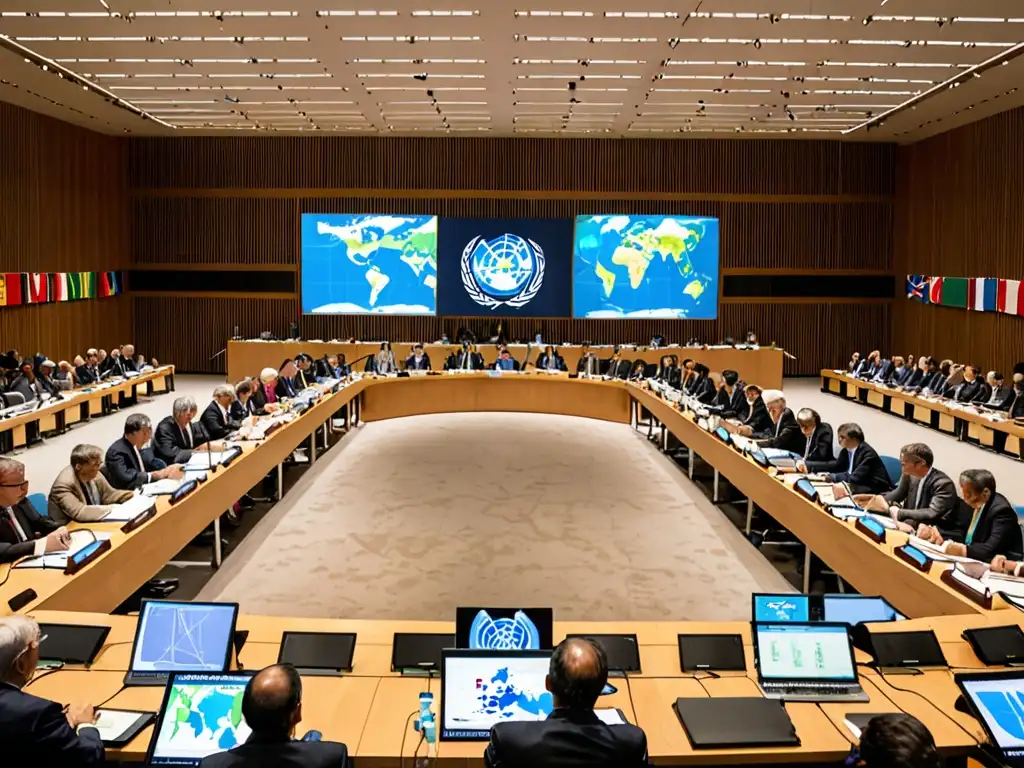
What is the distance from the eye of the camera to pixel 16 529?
4.71 metres

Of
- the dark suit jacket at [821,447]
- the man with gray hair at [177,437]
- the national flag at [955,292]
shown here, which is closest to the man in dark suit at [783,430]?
the dark suit jacket at [821,447]

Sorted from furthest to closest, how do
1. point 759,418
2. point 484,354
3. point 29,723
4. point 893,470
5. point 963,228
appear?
point 484,354, point 963,228, point 759,418, point 893,470, point 29,723

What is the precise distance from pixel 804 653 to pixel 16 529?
410 cm

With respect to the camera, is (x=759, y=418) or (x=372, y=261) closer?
(x=759, y=418)

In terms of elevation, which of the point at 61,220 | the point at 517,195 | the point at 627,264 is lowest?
the point at 627,264

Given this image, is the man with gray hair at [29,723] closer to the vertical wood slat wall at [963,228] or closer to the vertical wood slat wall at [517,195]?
the vertical wood slat wall at [963,228]

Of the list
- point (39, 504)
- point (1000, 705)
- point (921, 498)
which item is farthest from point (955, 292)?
point (39, 504)

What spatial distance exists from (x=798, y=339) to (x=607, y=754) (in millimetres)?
18759

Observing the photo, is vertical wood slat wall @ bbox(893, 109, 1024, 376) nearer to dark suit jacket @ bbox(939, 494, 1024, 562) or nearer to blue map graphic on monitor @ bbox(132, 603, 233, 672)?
dark suit jacket @ bbox(939, 494, 1024, 562)

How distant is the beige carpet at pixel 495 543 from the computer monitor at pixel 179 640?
7.68 feet

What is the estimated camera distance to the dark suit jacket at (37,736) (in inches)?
100

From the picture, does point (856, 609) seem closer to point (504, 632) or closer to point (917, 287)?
point (504, 632)

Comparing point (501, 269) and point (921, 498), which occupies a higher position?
point (501, 269)

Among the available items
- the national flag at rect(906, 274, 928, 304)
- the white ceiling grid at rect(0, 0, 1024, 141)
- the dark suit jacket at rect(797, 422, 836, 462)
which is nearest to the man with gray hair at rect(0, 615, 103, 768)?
the dark suit jacket at rect(797, 422, 836, 462)
